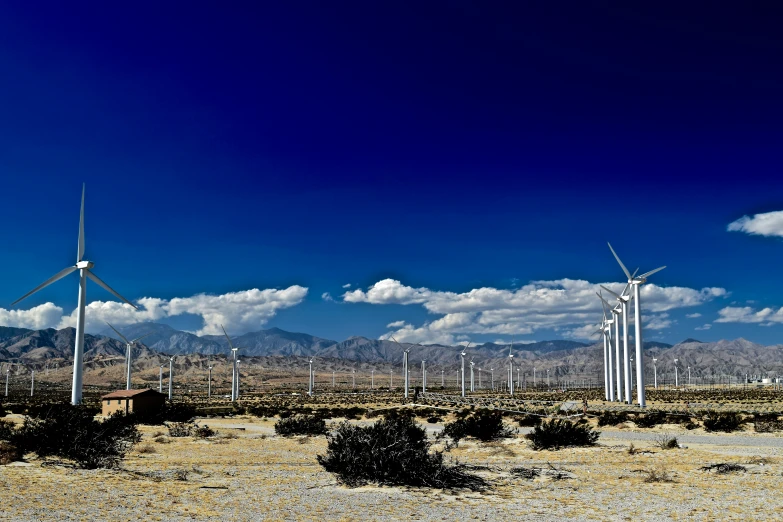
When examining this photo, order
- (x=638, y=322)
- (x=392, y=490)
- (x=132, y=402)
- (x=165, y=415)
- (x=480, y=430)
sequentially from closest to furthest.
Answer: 1. (x=392, y=490)
2. (x=480, y=430)
3. (x=165, y=415)
4. (x=132, y=402)
5. (x=638, y=322)

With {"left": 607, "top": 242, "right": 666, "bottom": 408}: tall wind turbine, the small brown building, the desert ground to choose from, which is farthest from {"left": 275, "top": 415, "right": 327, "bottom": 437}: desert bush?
{"left": 607, "top": 242, "right": 666, "bottom": 408}: tall wind turbine

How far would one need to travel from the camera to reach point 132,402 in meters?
48.4

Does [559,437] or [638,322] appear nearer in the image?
[559,437]

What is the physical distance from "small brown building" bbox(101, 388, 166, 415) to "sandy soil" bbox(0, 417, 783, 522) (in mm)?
25768

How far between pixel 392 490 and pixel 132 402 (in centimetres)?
3699

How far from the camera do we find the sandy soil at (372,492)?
13.8 m

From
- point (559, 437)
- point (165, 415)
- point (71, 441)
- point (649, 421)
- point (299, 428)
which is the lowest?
point (649, 421)

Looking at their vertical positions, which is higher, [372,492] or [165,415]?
[372,492]

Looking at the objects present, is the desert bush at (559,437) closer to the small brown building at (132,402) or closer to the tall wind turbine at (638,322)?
the small brown building at (132,402)

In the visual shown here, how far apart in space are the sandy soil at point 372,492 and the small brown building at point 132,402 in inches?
1014

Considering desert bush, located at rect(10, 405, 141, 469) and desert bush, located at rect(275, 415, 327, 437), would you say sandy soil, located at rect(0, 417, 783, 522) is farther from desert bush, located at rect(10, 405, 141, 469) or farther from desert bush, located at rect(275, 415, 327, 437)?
desert bush, located at rect(275, 415, 327, 437)

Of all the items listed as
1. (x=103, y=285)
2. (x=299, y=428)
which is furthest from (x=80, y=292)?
(x=299, y=428)

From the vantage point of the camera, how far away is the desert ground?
45.4 ft

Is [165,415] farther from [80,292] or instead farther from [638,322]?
[638,322]
